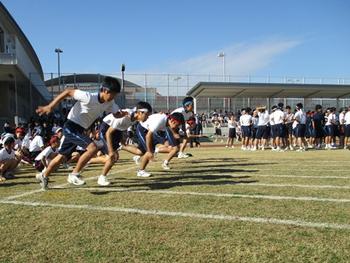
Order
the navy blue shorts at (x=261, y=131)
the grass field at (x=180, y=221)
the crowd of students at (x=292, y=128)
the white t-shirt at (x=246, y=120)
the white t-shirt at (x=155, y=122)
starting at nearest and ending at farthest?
1. the grass field at (x=180, y=221)
2. the white t-shirt at (x=155, y=122)
3. the crowd of students at (x=292, y=128)
4. the navy blue shorts at (x=261, y=131)
5. the white t-shirt at (x=246, y=120)

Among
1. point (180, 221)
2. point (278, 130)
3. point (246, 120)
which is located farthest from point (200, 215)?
point (246, 120)

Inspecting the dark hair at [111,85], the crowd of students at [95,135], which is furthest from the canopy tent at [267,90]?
the dark hair at [111,85]

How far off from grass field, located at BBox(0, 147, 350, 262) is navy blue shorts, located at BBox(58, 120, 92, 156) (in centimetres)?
70

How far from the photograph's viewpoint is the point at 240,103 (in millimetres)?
42688

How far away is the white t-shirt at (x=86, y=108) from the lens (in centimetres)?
692

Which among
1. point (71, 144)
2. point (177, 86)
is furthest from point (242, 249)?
point (177, 86)

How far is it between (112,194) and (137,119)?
2.61 m

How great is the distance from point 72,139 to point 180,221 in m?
3.06

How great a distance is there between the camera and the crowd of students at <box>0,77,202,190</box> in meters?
7.00

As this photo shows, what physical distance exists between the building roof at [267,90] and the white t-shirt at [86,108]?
2854 centimetres

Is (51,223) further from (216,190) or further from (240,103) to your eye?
(240,103)

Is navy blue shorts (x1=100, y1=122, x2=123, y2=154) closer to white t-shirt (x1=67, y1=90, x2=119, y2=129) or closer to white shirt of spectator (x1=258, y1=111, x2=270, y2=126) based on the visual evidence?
white t-shirt (x1=67, y1=90, x2=119, y2=129)

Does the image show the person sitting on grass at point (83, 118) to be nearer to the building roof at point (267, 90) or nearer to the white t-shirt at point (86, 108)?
the white t-shirt at point (86, 108)

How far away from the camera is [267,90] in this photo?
38219 mm
